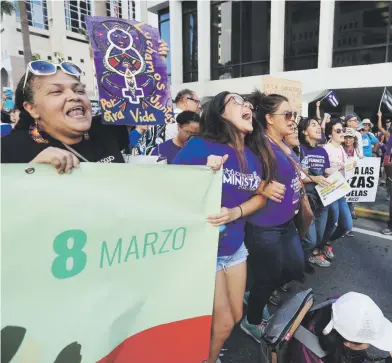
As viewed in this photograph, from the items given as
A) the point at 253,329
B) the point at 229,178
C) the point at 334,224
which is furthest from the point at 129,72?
the point at 334,224

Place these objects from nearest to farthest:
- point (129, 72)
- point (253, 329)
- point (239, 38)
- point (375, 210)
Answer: point (129, 72)
point (253, 329)
point (375, 210)
point (239, 38)

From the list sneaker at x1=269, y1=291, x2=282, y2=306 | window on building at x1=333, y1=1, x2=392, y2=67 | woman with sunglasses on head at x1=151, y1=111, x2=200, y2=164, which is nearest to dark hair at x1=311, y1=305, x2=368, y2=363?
sneaker at x1=269, y1=291, x2=282, y2=306

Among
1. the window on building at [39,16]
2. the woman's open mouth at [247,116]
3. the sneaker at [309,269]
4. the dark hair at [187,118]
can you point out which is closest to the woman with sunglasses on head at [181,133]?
the dark hair at [187,118]

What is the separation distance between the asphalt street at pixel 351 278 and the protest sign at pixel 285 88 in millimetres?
1964

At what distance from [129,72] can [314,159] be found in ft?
8.39

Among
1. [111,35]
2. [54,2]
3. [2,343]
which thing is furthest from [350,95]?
[54,2]

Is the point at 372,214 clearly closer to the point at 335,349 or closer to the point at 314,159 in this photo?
the point at 314,159

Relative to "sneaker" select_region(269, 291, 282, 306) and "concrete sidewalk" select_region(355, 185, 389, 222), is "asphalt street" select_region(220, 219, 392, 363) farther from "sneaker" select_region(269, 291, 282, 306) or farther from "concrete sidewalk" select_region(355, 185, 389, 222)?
"concrete sidewalk" select_region(355, 185, 389, 222)

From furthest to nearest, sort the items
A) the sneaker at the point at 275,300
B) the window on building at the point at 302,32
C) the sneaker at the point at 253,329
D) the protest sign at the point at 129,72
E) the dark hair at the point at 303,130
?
the window on building at the point at 302,32
the dark hair at the point at 303,130
the sneaker at the point at 275,300
the sneaker at the point at 253,329
the protest sign at the point at 129,72

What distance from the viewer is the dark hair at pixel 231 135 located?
1991 millimetres

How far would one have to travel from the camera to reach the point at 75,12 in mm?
35312

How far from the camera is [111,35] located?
1760 mm

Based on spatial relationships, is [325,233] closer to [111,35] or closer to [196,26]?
[111,35]

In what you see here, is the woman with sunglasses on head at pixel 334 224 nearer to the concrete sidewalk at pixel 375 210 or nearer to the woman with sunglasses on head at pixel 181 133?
the woman with sunglasses on head at pixel 181 133
